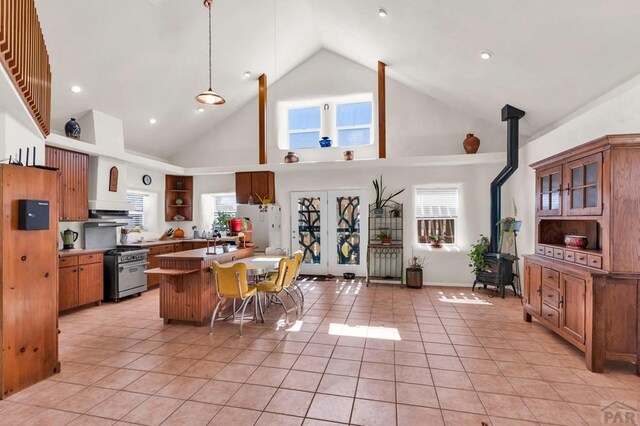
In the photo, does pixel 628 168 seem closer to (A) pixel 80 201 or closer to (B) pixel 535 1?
(B) pixel 535 1

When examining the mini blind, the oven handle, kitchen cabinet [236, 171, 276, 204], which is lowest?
the oven handle

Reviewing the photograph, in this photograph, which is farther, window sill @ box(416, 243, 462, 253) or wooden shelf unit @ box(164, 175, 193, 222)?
wooden shelf unit @ box(164, 175, 193, 222)

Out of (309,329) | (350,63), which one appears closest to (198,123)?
(350,63)

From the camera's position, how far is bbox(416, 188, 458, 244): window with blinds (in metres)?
6.36

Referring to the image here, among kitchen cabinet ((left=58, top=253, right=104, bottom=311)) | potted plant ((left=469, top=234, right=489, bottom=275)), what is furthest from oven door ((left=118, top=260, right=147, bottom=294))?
potted plant ((left=469, top=234, right=489, bottom=275))

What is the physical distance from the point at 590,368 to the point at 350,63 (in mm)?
6448

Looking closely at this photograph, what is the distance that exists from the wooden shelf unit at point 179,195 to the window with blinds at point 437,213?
5.39 metres

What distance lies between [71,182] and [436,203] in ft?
21.2

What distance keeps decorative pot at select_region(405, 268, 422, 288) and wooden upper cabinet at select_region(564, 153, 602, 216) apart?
3.08 metres

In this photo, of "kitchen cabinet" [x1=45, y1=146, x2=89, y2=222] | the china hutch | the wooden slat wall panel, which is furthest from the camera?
"kitchen cabinet" [x1=45, y1=146, x2=89, y2=222]

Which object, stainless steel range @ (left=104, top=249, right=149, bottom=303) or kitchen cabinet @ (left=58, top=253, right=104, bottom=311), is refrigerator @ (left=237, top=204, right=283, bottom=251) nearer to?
stainless steel range @ (left=104, top=249, right=149, bottom=303)

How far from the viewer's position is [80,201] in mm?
4984

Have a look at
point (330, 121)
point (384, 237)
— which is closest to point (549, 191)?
point (384, 237)

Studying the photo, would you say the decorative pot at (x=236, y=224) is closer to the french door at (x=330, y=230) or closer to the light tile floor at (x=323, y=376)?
the light tile floor at (x=323, y=376)
